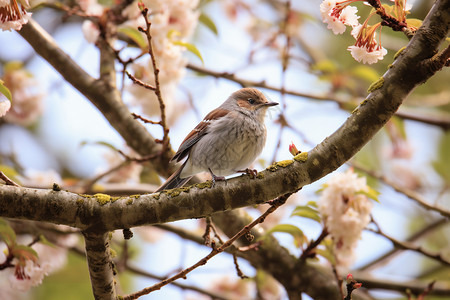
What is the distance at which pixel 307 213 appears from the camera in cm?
361

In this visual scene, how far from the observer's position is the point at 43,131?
839cm

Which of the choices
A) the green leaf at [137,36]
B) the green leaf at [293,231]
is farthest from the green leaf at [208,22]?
the green leaf at [293,231]

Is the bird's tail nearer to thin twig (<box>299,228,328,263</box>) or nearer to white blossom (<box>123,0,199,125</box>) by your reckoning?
white blossom (<box>123,0,199,125</box>)

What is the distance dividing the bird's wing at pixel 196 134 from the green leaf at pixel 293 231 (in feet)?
3.21

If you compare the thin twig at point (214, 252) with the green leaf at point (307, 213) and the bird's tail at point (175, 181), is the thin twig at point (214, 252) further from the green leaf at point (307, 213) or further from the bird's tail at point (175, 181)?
the bird's tail at point (175, 181)

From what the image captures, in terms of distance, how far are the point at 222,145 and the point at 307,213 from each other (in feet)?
2.83

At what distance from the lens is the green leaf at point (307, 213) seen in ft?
11.7

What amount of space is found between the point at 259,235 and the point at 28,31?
267 centimetres

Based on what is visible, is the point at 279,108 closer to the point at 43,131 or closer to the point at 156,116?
the point at 156,116

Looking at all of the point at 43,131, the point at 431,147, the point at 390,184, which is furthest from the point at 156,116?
the point at 431,147

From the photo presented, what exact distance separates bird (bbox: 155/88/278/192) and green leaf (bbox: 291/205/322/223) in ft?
Result: 1.76

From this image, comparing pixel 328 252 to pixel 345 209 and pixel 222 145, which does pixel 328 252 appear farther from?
pixel 222 145

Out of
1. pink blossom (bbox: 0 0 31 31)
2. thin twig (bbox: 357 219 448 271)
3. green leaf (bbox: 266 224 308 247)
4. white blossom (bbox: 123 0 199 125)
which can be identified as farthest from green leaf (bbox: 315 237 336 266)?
pink blossom (bbox: 0 0 31 31)

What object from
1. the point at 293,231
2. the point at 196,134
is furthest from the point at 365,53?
the point at 196,134
